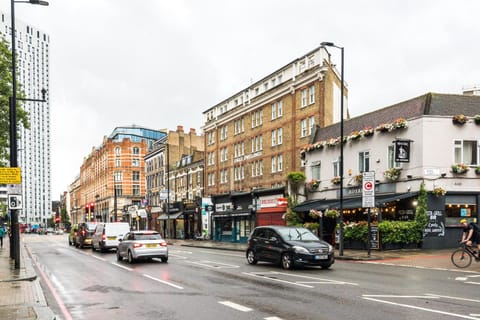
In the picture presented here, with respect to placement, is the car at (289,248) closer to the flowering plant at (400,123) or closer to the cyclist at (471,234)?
the cyclist at (471,234)

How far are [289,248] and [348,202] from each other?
14.0m

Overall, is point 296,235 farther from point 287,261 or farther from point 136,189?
point 136,189

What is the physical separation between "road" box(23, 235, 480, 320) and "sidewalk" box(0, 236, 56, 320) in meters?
0.40

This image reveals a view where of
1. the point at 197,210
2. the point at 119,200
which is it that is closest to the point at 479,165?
the point at 197,210

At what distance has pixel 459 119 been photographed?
27.7 metres

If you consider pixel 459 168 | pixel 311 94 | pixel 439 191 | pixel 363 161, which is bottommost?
pixel 439 191

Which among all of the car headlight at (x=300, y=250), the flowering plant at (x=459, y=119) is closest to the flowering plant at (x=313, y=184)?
the flowering plant at (x=459, y=119)

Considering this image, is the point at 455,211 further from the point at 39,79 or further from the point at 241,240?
the point at 39,79

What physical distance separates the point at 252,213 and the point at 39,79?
43.7 m

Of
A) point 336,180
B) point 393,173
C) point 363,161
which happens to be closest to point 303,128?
point 336,180

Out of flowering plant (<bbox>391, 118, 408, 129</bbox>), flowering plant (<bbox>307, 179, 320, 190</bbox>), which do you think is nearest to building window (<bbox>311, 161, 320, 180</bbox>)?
flowering plant (<bbox>307, 179, 320, 190</bbox>)

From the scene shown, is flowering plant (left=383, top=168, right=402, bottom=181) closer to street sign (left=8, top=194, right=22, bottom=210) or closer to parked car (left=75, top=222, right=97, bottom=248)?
street sign (left=8, top=194, right=22, bottom=210)

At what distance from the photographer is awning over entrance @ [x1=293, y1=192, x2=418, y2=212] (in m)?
28.0

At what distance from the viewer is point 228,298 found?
11781 mm
